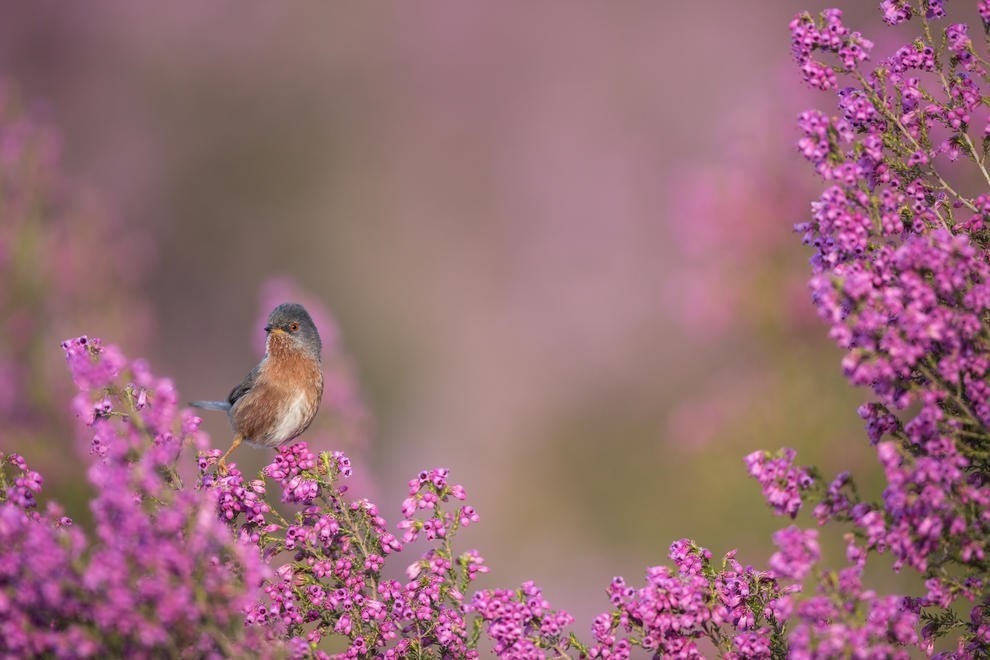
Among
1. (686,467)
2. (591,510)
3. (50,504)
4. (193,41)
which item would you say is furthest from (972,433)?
(193,41)

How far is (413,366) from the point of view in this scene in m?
16.3

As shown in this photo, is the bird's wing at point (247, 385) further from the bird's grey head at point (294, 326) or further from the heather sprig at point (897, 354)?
the heather sprig at point (897, 354)

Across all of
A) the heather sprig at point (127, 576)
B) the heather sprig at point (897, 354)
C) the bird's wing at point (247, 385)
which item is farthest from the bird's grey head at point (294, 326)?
the heather sprig at point (897, 354)

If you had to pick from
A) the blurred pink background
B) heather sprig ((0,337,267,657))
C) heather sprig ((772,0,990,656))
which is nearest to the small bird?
heather sprig ((0,337,267,657))

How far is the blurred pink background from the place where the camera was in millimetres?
13633

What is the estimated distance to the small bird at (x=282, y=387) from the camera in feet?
18.1

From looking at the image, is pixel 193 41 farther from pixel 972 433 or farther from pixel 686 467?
pixel 972 433

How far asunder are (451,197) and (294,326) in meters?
12.6

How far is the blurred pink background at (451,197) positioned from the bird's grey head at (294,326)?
6.34 m

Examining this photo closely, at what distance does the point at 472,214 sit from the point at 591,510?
7.14m

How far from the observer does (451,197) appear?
18141 mm

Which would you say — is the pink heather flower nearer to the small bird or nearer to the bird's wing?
the small bird

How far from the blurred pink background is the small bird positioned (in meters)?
6.34

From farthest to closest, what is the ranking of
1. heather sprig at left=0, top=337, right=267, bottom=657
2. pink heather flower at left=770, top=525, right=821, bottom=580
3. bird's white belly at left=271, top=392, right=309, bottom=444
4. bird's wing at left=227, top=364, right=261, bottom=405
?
1. bird's wing at left=227, top=364, right=261, bottom=405
2. bird's white belly at left=271, top=392, right=309, bottom=444
3. pink heather flower at left=770, top=525, right=821, bottom=580
4. heather sprig at left=0, top=337, right=267, bottom=657
